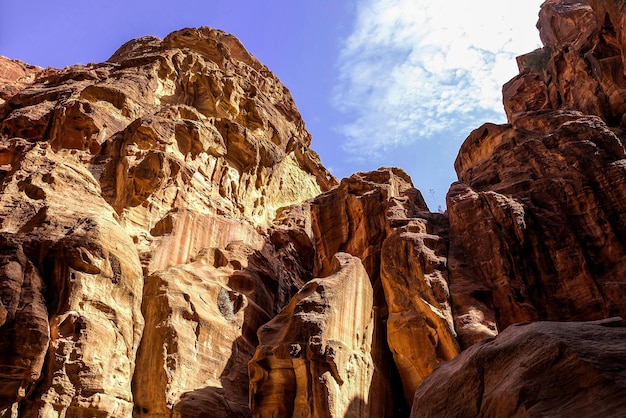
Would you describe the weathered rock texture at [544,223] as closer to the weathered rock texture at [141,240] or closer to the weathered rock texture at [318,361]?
the weathered rock texture at [318,361]

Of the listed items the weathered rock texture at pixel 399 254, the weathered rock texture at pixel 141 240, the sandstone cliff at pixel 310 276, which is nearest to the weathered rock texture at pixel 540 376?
the sandstone cliff at pixel 310 276

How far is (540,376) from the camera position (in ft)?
21.2

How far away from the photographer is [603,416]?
5410 millimetres

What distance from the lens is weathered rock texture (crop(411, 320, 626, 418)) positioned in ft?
19.1

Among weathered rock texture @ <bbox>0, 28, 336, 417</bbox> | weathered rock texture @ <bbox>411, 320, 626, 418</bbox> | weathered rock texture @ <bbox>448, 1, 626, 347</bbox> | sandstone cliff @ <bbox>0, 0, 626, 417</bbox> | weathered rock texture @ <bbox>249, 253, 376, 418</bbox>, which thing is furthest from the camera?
weathered rock texture @ <bbox>448, 1, 626, 347</bbox>

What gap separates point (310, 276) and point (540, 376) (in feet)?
92.5

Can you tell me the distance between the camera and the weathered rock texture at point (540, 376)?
5.81 meters

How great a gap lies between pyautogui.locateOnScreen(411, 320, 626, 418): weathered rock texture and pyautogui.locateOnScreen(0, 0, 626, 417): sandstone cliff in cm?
3

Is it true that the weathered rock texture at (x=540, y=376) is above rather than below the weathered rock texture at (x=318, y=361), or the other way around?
below

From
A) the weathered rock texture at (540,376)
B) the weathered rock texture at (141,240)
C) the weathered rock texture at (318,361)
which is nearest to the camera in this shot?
the weathered rock texture at (540,376)

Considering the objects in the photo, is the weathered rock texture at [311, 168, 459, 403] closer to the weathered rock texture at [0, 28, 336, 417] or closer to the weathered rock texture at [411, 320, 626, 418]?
the weathered rock texture at [0, 28, 336, 417]

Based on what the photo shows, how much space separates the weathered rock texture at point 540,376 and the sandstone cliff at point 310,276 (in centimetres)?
3

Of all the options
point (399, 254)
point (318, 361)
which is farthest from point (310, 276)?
point (318, 361)

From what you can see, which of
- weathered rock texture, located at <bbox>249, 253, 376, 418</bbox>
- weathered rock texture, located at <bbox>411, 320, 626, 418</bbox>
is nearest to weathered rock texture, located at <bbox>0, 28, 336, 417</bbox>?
weathered rock texture, located at <bbox>249, 253, 376, 418</bbox>
